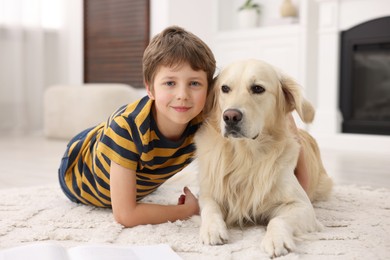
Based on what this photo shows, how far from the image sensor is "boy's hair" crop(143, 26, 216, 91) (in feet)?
4.98

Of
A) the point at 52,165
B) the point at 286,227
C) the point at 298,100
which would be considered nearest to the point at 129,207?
the point at 286,227

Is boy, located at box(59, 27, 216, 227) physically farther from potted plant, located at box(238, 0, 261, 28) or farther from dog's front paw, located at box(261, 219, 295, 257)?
potted plant, located at box(238, 0, 261, 28)

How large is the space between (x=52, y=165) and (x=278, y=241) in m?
2.25

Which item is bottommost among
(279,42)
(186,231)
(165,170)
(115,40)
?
(186,231)


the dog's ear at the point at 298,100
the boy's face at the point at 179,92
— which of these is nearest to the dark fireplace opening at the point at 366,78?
the dog's ear at the point at 298,100

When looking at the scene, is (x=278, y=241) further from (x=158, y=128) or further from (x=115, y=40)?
(x=115, y=40)

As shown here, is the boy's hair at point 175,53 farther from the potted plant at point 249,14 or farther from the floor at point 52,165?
the potted plant at point 249,14

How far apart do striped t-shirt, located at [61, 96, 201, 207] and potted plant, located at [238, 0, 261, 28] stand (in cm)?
391

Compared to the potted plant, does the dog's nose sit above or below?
below

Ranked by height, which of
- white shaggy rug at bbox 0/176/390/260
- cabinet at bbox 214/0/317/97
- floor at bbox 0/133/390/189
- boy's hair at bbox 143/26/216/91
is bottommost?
floor at bbox 0/133/390/189

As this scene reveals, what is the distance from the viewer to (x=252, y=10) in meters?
5.46

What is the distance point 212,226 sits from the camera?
141 cm

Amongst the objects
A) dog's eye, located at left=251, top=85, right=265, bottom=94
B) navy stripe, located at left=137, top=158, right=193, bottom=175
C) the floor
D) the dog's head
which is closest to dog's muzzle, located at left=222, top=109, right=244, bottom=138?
the dog's head

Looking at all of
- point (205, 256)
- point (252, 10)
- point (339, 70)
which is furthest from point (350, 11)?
point (205, 256)
